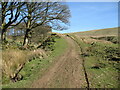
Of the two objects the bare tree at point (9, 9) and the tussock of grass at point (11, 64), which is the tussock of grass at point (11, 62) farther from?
the bare tree at point (9, 9)

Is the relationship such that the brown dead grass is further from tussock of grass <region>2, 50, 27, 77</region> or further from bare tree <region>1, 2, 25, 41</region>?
bare tree <region>1, 2, 25, 41</region>

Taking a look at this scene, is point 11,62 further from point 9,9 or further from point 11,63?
point 9,9

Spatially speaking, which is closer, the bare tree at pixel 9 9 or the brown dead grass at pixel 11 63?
the brown dead grass at pixel 11 63

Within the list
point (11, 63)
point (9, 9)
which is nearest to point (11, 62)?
point (11, 63)

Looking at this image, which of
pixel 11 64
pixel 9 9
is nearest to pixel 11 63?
pixel 11 64

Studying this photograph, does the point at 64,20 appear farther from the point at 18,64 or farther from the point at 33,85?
the point at 33,85

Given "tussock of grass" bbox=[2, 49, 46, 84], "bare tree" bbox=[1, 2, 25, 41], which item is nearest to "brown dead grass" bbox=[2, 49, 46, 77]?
"tussock of grass" bbox=[2, 49, 46, 84]

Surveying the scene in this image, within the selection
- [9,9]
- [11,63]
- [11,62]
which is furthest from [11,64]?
[9,9]

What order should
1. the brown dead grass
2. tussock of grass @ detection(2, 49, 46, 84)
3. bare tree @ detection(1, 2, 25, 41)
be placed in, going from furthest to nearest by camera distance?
bare tree @ detection(1, 2, 25, 41), the brown dead grass, tussock of grass @ detection(2, 49, 46, 84)

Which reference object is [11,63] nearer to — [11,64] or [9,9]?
[11,64]

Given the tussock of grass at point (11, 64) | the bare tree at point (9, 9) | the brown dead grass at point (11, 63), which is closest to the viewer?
the tussock of grass at point (11, 64)

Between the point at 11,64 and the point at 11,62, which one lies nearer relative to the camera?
the point at 11,64

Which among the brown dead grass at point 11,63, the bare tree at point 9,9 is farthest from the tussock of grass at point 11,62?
the bare tree at point 9,9

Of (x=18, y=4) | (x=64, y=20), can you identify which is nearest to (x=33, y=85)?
(x=18, y=4)
